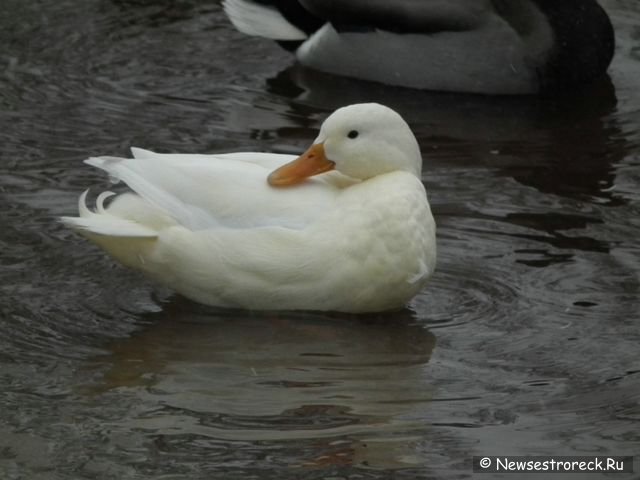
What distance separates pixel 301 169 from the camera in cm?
638

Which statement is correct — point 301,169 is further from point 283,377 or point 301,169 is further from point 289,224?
point 283,377


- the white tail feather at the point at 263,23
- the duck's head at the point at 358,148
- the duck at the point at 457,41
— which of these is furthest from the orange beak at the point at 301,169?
the white tail feather at the point at 263,23

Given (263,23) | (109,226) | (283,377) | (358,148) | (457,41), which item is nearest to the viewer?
(283,377)

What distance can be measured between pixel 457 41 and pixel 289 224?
384 cm

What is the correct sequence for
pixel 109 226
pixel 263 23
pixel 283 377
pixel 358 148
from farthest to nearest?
pixel 263 23 → pixel 358 148 → pixel 109 226 → pixel 283 377

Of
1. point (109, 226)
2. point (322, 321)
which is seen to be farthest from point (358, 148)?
point (109, 226)

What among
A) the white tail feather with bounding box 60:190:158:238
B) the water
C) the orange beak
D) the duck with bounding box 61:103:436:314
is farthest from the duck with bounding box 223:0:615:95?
the white tail feather with bounding box 60:190:158:238

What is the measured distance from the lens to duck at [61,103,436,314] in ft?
20.3

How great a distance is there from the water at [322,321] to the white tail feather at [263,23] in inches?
17.7

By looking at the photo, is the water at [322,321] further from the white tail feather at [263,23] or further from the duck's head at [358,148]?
the duck's head at [358,148]

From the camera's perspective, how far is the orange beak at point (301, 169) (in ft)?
20.9

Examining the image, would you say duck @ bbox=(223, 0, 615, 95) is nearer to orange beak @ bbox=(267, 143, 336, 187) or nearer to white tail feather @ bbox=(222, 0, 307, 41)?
white tail feather @ bbox=(222, 0, 307, 41)

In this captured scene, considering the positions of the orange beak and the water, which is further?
the orange beak

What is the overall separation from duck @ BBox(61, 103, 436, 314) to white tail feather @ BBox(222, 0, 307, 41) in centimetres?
373
